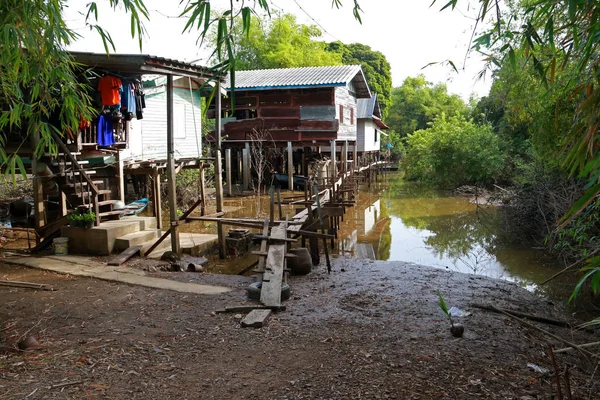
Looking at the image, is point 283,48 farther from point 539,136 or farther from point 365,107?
point 539,136

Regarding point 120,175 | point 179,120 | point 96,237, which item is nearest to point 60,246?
point 96,237

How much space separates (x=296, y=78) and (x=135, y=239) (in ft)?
53.4

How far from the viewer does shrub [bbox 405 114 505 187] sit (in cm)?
2519

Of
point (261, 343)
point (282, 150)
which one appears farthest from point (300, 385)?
point (282, 150)

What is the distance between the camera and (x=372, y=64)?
50.3 meters

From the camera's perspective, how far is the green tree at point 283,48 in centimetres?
3809

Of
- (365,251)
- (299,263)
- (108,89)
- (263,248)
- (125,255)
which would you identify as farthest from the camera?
(365,251)

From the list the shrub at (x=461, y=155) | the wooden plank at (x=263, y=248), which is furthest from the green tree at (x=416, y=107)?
the wooden plank at (x=263, y=248)

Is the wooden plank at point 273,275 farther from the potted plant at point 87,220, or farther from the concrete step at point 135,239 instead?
the potted plant at point 87,220

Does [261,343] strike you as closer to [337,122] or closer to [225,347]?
[225,347]

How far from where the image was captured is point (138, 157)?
13.8 metres

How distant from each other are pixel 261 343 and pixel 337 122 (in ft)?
63.9

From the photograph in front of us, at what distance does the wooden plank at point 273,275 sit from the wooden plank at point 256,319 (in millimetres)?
337

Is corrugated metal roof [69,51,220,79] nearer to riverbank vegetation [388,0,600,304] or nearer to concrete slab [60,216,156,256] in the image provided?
concrete slab [60,216,156,256]
